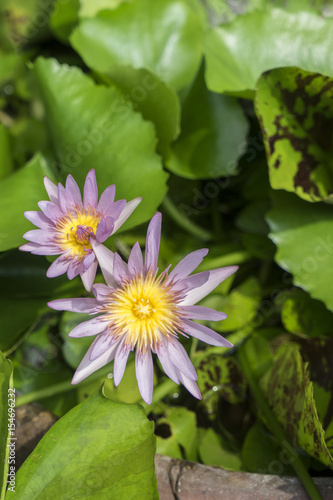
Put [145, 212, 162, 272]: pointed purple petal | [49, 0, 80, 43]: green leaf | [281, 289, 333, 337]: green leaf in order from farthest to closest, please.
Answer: [49, 0, 80, 43]: green leaf → [281, 289, 333, 337]: green leaf → [145, 212, 162, 272]: pointed purple petal

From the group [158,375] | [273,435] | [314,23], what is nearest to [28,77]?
[314,23]

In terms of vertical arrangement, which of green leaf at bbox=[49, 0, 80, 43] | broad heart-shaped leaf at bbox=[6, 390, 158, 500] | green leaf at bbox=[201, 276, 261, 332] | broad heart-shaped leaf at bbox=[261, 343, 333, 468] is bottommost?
green leaf at bbox=[201, 276, 261, 332]

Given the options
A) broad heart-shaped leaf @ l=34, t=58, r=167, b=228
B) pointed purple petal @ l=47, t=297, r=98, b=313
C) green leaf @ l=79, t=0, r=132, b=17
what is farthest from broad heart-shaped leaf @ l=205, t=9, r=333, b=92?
pointed purple petal @ l=47, t=297, r=98, b=313

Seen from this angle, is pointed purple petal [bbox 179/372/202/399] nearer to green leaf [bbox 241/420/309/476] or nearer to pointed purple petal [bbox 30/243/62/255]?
pointed purple petal [bbox 30/243/62/255]

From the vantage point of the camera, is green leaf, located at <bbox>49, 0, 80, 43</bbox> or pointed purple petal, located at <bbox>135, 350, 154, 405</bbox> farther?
green leaf, located at <bbox>49, 0, 80, 43</bbox>

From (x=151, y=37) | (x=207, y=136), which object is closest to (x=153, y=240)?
(x=207, y=136)
